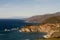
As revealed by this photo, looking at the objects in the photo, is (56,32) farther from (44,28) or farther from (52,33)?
(44,28)

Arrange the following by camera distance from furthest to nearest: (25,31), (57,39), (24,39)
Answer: (25,31) → (24,39) → (57,39)

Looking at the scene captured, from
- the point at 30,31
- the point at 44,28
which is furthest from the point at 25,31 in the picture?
the point at 44,28

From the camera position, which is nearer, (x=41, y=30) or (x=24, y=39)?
(x=24, y=39)

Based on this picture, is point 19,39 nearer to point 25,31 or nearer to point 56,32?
point 56,32

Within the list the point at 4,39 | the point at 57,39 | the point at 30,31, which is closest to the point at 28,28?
the point at 30,31

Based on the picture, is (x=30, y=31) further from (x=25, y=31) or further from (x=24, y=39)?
(x=24, y=39)

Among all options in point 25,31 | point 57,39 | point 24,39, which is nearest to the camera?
point 57,39

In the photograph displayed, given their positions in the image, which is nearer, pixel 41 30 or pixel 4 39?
pixel 4 39
